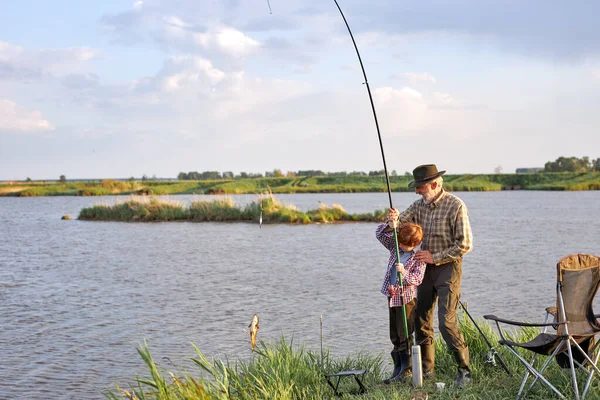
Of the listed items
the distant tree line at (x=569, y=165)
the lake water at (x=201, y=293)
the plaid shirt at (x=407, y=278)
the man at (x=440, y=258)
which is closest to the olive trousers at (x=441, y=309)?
the man at (x=440, y=258)

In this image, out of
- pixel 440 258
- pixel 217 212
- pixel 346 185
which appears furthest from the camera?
pixel 346 185

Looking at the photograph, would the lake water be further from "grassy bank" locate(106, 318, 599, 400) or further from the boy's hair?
the boy's hair

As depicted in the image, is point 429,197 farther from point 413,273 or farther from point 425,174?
point 413,273

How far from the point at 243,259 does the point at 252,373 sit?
13275 millimetres

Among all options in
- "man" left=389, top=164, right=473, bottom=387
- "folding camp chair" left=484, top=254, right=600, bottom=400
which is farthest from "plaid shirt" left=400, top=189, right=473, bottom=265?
"folding camp chair" left=484, top=254, right=600, bottom=400

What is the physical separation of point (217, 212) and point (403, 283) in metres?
28.7

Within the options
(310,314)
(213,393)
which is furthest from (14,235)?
(213,393)

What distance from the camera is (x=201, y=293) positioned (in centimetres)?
1366

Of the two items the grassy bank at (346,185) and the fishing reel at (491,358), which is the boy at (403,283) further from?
the grassy bank at (346,185)

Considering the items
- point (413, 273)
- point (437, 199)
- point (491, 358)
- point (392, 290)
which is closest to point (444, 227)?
point (437, 199)

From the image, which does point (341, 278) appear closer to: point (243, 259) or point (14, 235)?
point (243, 259)

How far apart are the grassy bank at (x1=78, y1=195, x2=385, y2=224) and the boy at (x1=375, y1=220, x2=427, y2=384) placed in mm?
25884

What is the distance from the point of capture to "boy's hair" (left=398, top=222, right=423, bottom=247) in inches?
226

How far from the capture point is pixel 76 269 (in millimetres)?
18125
